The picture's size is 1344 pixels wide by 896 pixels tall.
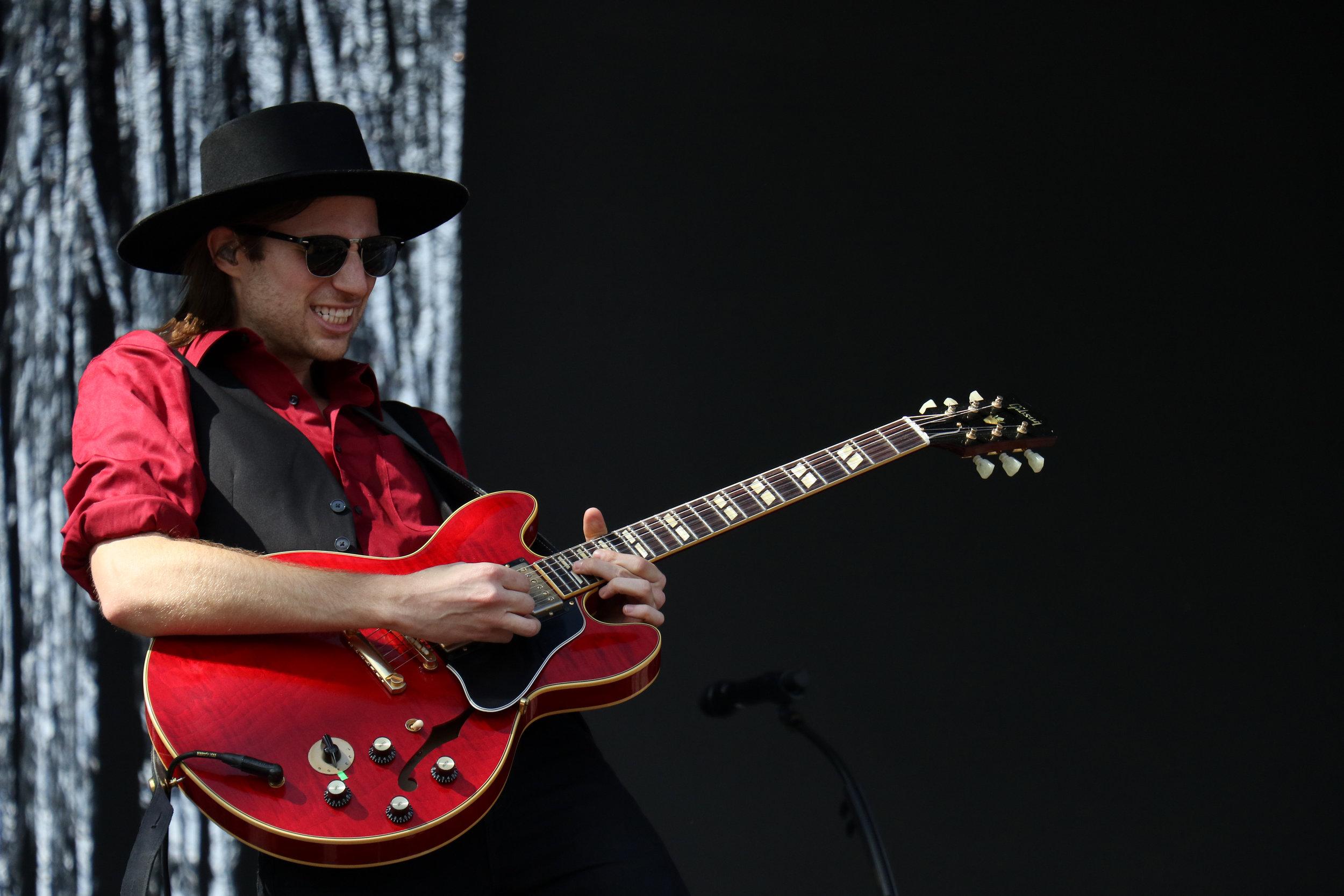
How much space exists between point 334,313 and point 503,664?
0.78 m

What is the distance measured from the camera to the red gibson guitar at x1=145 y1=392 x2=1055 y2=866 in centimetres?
150

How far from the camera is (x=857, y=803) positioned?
2014mm

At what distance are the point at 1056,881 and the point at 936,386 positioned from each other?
4.97ft

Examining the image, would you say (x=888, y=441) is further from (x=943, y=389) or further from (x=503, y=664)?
(x=943, y=389)

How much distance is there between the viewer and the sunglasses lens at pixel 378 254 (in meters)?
2.13

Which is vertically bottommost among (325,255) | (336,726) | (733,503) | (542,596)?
(336,726)

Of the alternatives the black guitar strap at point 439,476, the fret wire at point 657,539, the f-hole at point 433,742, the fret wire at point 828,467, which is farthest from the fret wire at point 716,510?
the f-hole at point 433,742

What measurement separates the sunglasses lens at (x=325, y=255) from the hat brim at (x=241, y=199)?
9 cm

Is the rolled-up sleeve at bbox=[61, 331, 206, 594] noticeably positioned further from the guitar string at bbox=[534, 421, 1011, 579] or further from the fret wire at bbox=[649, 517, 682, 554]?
the fret wire at bbox=[649, 517, 682, 554]

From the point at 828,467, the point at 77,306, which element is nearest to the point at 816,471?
the point at 828,467

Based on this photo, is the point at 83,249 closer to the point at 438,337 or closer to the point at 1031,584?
the point at 438,337

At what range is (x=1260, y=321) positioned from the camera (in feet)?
11.9

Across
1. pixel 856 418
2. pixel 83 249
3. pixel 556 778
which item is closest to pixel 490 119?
pixel 83 249

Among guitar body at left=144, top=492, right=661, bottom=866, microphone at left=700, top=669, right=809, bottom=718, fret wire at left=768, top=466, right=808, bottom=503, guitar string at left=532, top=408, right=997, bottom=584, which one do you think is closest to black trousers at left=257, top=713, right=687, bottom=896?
guitar body at left=144, top=492, right=661, bottom=866
